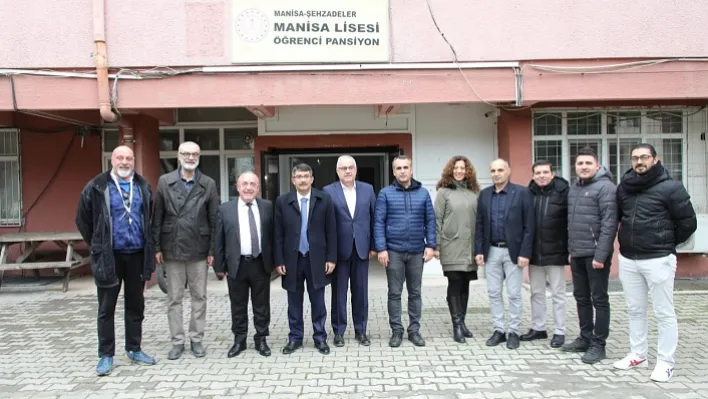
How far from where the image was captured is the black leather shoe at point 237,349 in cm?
505

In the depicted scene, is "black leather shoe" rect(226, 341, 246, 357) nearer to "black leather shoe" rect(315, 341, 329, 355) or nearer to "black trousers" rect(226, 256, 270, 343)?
"black trousers" rect(226, 256, 270, 343)

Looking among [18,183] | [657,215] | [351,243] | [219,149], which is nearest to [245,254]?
[351,243]

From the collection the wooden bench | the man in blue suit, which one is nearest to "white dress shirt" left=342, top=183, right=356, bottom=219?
the man in blue suit

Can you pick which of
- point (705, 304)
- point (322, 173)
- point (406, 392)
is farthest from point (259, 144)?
point (705, 304)

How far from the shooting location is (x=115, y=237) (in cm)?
470

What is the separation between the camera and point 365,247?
17.3 feet

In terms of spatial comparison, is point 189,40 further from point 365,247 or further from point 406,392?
point 406,392

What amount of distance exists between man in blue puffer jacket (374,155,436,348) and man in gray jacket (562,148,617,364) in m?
1.33

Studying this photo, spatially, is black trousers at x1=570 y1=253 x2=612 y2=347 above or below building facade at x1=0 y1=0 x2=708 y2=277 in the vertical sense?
below

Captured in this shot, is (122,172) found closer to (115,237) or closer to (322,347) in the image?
(115,237)

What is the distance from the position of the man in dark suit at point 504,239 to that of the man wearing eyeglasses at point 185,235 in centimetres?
263

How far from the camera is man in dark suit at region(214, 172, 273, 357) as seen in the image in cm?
500

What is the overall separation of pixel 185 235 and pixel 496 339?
317 cm

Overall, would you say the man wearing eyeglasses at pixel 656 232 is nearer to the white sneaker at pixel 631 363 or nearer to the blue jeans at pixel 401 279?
the white sneaker at pixel 631 363
